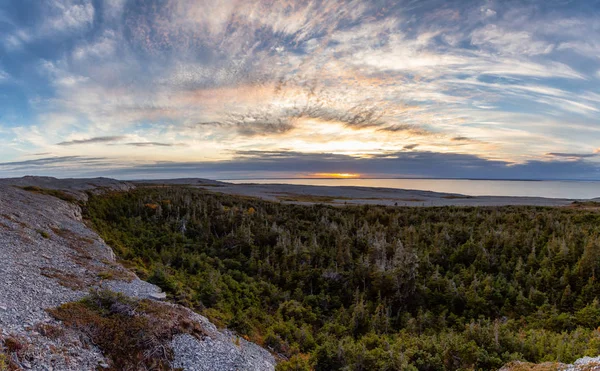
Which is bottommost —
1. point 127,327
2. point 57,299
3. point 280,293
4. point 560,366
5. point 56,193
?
point 280,293

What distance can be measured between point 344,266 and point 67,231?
18.3 metres

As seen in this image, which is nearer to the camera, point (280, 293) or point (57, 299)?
point (57, 299)

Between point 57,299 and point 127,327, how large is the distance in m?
2.63

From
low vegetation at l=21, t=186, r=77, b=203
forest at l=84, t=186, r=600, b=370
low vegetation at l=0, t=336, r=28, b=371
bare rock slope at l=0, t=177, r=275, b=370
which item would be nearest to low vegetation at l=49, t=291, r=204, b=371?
bare rock slope at l=0, t=177, r=275, b=370

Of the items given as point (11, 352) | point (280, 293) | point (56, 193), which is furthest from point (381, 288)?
point (56, 193)

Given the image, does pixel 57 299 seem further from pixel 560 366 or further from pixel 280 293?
pixel 560 366

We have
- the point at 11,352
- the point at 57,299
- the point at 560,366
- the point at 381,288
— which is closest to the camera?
the point at 11,352

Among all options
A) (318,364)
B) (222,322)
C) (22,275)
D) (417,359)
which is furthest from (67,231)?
(417,359)

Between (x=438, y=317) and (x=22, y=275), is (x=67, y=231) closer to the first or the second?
(x=22, y=275)

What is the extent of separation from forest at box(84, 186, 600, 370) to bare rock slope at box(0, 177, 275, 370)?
63.3 inches

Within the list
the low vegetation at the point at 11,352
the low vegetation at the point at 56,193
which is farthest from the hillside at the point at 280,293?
the low vegetation at the point at 56,193

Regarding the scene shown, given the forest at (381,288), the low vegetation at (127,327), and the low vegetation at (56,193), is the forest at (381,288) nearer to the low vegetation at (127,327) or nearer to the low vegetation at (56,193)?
the low vegetation at (56,193)

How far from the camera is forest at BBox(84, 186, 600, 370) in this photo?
11.5 meters

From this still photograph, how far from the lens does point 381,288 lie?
1972 cm
